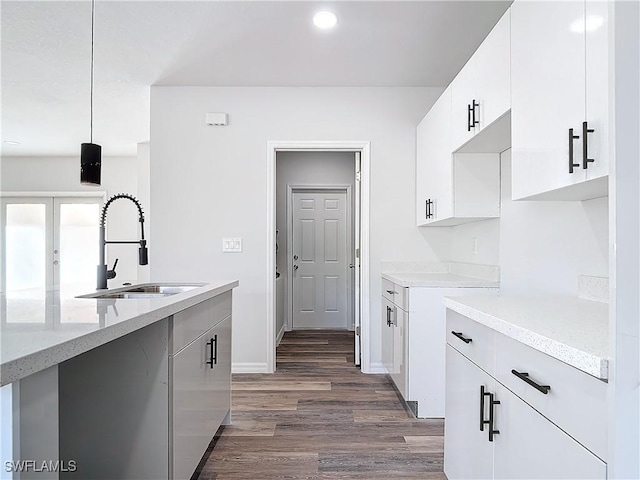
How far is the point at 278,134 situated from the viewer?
387 centimetres

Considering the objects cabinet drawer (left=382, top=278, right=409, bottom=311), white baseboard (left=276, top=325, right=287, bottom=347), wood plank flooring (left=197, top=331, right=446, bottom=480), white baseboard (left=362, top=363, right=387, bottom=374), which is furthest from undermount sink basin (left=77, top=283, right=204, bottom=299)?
white baseboard (left=276, top=325, right=287, bottom=347)

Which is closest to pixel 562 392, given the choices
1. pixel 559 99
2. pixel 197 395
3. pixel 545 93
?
pixel 559 99

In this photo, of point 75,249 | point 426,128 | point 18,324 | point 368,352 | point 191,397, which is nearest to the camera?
point 18,324

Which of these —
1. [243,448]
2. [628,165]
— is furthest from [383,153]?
[628,165]

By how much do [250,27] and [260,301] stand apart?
2175 millimetres

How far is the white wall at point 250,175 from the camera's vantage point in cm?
385

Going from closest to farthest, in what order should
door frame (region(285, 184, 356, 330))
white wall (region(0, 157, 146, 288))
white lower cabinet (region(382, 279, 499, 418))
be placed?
white lower cabinet (region(382, 279, 499, 418)) → door frame (region(285, 184, 356, 330)) → white wall (region(0, 157, 146, 288))

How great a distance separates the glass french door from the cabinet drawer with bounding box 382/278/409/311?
510 cm

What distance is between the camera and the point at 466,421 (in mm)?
1668

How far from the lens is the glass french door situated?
266 inches

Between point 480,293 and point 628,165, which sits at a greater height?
point 628,165

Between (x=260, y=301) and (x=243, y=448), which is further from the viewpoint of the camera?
(x=260, y=301)

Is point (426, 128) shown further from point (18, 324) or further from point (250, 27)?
point (18, 324)

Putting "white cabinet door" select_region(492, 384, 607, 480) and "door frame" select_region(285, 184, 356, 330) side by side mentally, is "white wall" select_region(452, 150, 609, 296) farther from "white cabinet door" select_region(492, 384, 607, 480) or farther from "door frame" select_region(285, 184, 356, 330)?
"door frame" select_region(285, 184, 356, 330)
